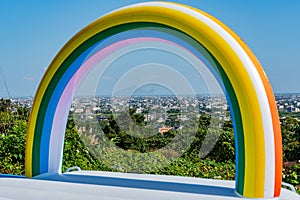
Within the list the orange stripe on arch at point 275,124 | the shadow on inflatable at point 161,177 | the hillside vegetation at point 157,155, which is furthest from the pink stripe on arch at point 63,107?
the hillside vegetation at point 157,155

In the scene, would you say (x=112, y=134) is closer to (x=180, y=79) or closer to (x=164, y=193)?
(x=180, y=79)

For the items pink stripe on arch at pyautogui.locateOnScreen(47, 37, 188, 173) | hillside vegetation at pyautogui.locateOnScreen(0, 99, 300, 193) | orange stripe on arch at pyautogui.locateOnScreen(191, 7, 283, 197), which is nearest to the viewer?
orange stripe on arch at pyautogui.locateOnScreen(191, 7, 283, 197)

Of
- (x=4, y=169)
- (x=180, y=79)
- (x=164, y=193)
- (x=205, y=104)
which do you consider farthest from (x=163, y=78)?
(x=4, y=169)

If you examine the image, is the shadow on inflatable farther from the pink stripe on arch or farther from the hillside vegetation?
the hillside vegetation

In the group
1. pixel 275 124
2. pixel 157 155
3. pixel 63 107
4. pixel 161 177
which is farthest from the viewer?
pixel 157 155

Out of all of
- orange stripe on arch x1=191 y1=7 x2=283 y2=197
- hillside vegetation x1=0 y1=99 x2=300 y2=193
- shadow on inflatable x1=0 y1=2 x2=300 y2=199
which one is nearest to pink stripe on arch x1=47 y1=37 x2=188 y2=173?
shadow on inflatable x1=0 y1=2 x2=300 y2=199

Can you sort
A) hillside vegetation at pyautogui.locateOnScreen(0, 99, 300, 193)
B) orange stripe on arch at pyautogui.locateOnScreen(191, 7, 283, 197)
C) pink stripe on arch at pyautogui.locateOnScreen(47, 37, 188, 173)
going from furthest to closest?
1. hillside vegetation at pyautogui.locateOnScreen(0, 99, 300, 193)
2. pink stripe on arch at pyautogui.locateOnScreen(47, 37, 188, 173)
3. orange stripe on arch at pyautogui.locateOnScreen(191, 7, 283, 197)

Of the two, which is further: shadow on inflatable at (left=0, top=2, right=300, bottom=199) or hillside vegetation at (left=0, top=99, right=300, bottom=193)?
hillside vegetation at (left=0, top=99, right=300, bottom=193)

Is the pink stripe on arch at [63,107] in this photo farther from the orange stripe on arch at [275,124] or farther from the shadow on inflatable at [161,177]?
the orange stripe on arch at [275,124]

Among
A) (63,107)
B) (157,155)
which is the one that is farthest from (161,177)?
(157,155)

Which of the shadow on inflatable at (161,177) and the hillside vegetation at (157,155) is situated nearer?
the shadow on inflatable at (161,177)

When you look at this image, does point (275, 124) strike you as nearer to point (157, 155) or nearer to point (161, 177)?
point (161, 177)
